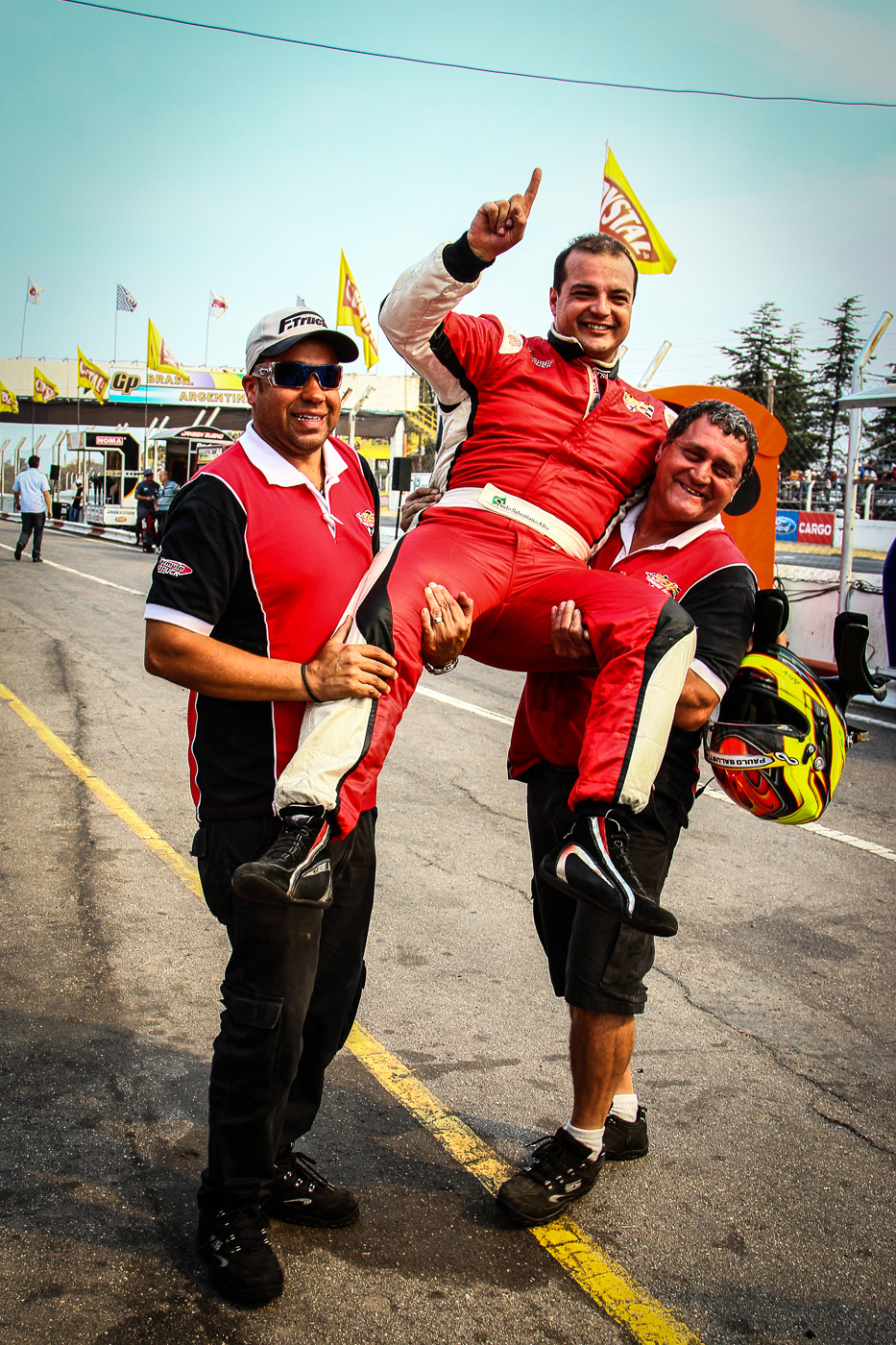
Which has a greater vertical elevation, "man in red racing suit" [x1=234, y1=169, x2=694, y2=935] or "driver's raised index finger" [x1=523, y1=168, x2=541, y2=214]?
"driver's raised index finger" [x1=523, y1=168, x2=541, y2=214]

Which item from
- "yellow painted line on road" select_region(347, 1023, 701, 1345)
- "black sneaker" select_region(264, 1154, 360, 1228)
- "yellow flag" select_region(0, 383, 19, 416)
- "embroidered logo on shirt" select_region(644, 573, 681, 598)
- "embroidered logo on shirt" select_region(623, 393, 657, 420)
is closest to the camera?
"yellow painted line on road" select_region(347, 1023, 701, 1345)

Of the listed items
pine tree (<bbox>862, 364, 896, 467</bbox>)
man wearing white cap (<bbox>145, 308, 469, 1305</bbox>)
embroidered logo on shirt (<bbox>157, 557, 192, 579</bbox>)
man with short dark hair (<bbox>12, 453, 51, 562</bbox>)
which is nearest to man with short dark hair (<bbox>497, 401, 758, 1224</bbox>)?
man wearing white cap (<bbox>145, 308, 469, 1305</bbox>)

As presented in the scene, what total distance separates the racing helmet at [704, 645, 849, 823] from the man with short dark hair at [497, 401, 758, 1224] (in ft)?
0.34

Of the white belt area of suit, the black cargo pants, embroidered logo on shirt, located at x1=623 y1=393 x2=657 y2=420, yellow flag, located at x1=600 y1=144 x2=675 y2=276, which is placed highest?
yellow flag, located at x1=600 y1=144 x2=675 y2=276

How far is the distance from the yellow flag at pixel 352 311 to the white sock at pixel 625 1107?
27569mm

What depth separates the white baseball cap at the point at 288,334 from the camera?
2686 millimetres

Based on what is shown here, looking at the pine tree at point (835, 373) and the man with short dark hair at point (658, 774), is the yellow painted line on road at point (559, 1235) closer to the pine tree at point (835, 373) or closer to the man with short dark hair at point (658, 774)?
the man with short dark hair at point (658, 774)

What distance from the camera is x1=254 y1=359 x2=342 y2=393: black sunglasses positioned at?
269 cm

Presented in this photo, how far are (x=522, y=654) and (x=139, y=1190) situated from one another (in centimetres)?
179

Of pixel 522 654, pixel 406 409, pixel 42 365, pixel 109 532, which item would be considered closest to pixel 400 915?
pixel 522 654

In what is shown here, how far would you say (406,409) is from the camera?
58188 mm

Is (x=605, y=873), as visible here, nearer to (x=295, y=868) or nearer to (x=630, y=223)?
(x=295, y=868)

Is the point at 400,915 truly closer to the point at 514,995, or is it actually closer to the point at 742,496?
the point at 514,995

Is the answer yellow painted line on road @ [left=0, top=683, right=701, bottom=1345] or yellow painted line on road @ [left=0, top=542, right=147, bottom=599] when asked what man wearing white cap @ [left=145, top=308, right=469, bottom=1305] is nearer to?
yellow painted line on road @ [left=0, top=683, right=701, bottom=1345]
